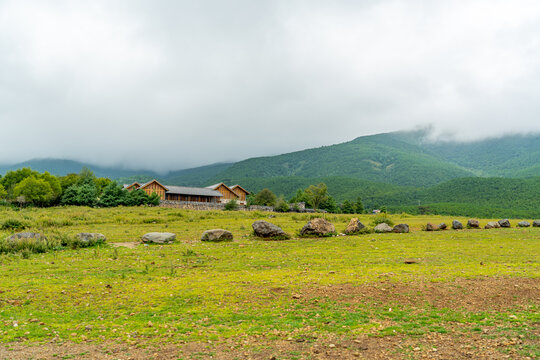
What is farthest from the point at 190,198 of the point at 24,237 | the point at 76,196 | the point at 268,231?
the point at 24,237

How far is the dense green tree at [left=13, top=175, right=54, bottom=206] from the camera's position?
77.8 meters

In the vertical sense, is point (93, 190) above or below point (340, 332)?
above

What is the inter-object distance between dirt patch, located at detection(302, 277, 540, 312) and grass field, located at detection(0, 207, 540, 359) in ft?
0.13

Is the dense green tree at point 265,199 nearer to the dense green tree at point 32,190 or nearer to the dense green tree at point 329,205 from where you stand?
the dense green tree at point 329,205

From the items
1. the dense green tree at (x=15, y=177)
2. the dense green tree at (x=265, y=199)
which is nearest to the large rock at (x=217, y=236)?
the dense green tree at (x=265, y=199)

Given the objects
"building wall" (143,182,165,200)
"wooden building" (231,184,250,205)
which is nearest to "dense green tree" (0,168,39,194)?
"building wall" (143,182,165,200)

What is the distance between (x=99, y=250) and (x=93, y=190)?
213 ft

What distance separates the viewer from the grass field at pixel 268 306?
7.93 meters

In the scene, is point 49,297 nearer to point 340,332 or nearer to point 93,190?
point 340,332

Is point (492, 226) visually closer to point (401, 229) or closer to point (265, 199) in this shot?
point (401, 229)

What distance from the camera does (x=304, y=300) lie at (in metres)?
11.4

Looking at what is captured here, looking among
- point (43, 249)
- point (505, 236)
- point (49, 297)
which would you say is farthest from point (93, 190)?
point (505, 236)

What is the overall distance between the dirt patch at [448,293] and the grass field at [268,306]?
39 millimetres

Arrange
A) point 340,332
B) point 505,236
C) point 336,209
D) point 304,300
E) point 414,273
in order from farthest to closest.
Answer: point 336,209 → point 505,236 → point 414,273 → point 304,300 → point 340,332
